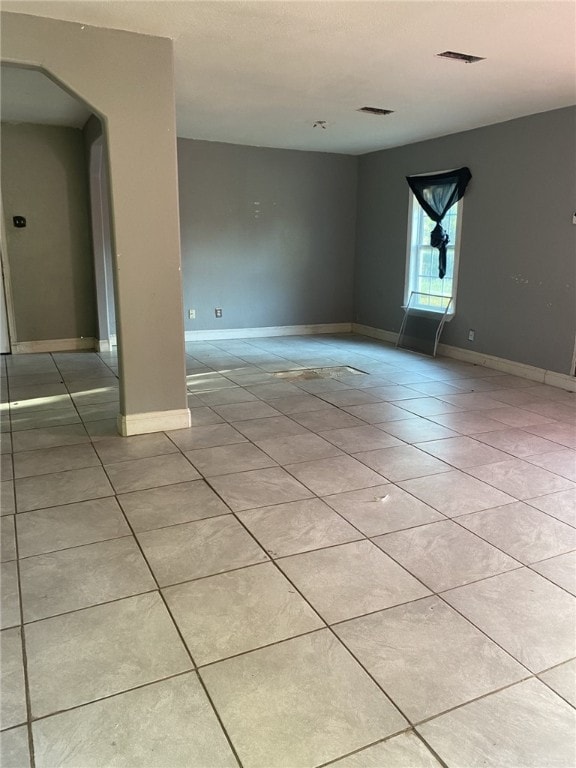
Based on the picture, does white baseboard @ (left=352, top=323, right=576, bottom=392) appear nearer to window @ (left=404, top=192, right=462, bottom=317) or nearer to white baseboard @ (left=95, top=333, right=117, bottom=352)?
window @ (left=404, top=192, right=462, bottom=317)

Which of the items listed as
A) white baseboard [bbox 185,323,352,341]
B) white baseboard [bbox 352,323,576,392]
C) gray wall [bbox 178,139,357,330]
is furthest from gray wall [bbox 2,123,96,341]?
white baseboard [bbox 352,323,576,392]

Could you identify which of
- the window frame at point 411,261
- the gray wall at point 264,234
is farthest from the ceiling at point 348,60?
the gray wall at point 264,234

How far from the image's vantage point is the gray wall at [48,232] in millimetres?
5922

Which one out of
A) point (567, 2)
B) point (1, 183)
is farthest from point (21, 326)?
point (567, 2)

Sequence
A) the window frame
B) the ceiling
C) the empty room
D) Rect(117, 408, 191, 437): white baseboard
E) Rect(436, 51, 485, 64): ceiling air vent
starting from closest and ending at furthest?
the empty room, the ceiling, Rect(436, 51, 485, 64): ceiling air vent, Rect(117, 408, 191, 437): white baseboard, the window frame

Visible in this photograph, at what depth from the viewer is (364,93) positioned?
4.30 metres

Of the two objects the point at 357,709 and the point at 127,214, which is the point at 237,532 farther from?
the point at 127,214

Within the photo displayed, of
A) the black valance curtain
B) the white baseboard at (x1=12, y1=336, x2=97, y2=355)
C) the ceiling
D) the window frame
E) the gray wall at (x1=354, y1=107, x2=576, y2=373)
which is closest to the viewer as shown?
the ceiling

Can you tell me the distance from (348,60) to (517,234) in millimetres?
2536

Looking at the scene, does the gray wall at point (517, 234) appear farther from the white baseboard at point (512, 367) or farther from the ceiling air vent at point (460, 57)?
the ceiling air vent at point (460, 57)

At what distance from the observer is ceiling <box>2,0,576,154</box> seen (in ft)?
9.16

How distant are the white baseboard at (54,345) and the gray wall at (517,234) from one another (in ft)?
13.6

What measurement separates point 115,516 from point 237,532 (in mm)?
591

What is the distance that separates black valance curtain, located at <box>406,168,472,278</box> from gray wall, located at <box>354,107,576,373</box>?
118 mm
